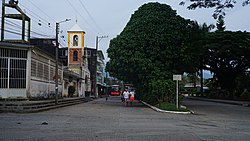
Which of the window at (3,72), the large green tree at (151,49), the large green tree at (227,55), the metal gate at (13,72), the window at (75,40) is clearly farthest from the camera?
the window at (75,40)

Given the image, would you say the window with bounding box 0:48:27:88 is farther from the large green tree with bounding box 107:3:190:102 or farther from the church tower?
the church tower

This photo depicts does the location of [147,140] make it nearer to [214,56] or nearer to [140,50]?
[140,50]

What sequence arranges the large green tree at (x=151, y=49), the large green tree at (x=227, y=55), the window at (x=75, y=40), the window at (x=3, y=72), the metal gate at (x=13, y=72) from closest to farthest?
the window at (x=3, y=72)
the metal gate at (x=13, y=72)
the large green tree at (x=151, y=49)
the large green tree at (x=227, y=55)
the window at (x=75, y=40)

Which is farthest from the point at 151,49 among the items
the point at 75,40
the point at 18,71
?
the point at 75,40

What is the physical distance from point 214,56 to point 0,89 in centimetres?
3485

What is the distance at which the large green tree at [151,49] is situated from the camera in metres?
26.5

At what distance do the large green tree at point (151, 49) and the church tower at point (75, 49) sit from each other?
29.9 m

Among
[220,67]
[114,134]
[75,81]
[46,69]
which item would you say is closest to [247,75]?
[220,67]

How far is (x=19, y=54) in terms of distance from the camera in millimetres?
23719

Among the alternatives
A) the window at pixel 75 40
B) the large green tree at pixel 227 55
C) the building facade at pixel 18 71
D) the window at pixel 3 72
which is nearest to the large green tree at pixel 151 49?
the building facade at pixel 18 71

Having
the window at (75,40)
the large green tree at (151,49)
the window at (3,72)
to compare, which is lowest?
the window at (3,72)

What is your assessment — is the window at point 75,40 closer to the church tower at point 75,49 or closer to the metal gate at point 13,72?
the church tower at point 75,49

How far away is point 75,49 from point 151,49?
3428cm

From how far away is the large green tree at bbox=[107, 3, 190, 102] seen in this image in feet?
87.0
